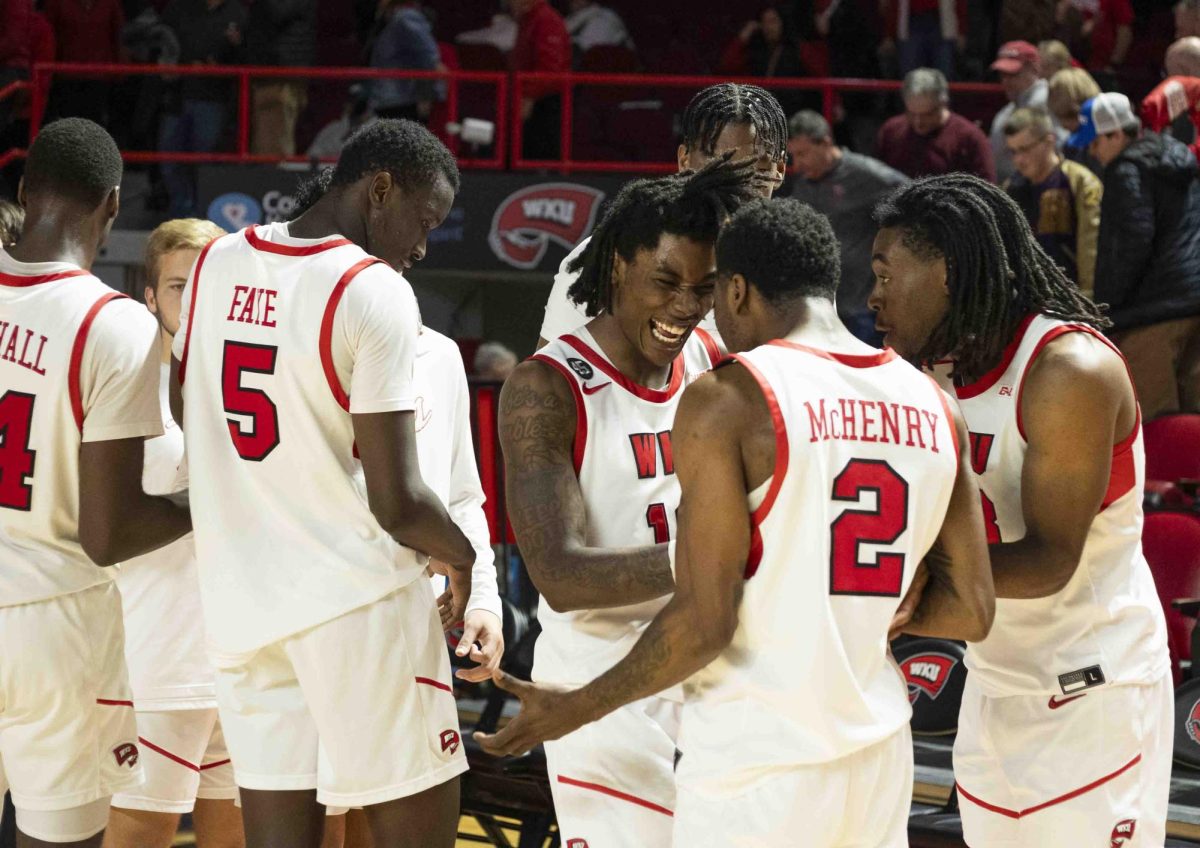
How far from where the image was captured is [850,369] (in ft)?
8.29

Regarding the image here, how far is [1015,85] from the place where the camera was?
9.92m

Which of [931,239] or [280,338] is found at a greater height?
[931,239]

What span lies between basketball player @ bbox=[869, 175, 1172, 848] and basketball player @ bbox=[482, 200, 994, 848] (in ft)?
1.82

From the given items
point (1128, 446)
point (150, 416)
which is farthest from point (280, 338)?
point (1128, 446)

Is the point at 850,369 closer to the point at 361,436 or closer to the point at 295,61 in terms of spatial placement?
the point at 361,436

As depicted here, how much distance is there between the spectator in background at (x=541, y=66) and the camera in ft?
39.1

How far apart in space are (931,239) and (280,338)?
133cm

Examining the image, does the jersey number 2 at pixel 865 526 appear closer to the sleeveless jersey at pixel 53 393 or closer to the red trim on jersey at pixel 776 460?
the red trim on jersey at pixel 776 460

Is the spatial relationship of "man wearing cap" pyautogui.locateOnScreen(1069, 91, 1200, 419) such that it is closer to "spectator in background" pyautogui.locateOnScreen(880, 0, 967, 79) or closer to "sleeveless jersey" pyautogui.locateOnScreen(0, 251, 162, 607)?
"spectator in background" pyautogui.locateOnScreen(880, 0, 967, 79)

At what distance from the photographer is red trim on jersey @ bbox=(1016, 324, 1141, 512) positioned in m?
3.07

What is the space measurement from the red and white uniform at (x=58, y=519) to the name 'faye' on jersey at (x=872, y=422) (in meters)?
1.56

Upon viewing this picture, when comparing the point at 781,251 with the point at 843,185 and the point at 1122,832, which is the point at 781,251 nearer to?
the point at 1122,832

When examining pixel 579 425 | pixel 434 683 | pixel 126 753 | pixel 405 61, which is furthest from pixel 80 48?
pixel 579 425

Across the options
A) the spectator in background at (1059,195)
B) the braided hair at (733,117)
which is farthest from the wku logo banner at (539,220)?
the braided hair at (733,117)
